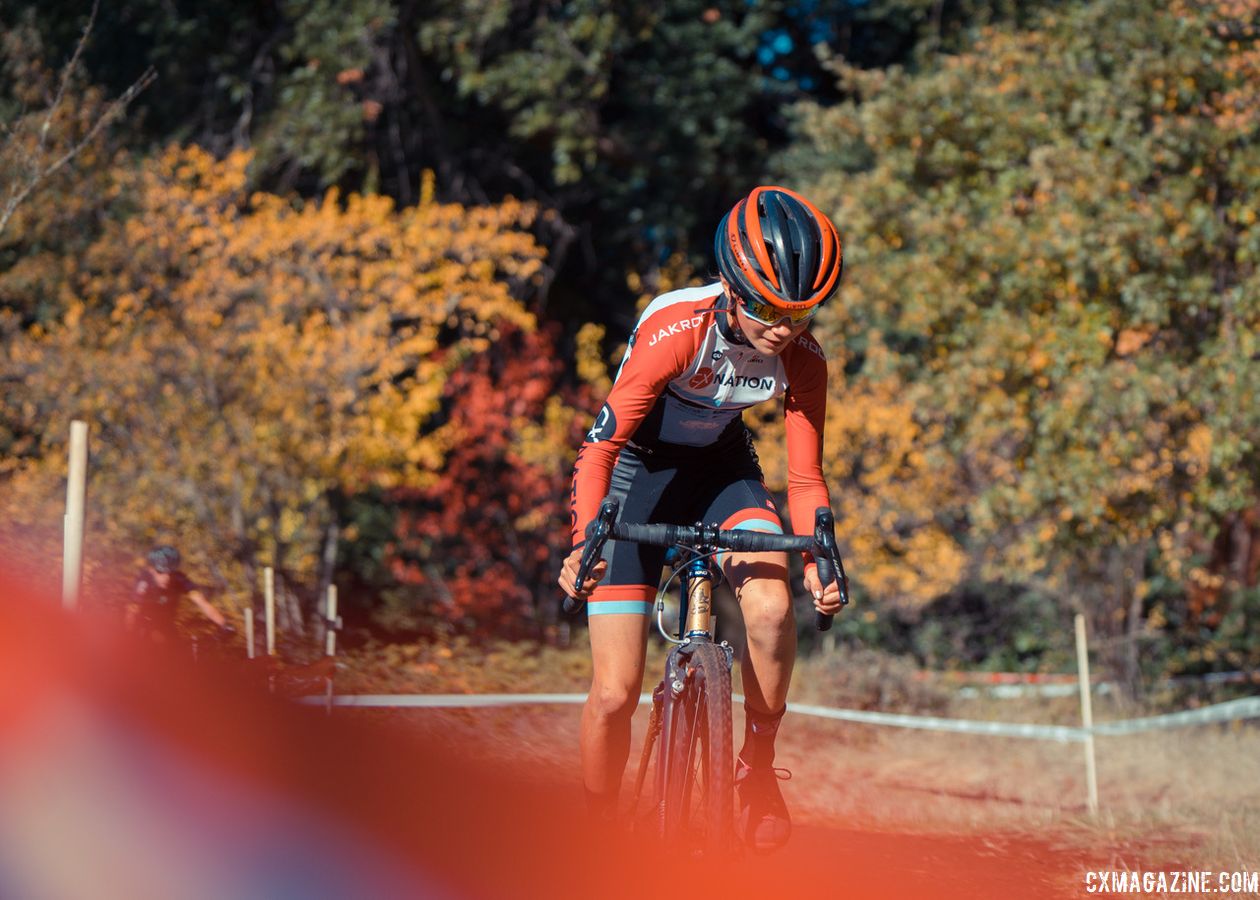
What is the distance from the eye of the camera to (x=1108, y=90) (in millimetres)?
12430

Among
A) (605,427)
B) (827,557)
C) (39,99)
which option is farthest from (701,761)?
(39,99)

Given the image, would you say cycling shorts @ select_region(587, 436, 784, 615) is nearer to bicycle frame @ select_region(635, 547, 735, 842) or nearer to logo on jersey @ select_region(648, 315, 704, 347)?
bicycle frame @ select_region(635, 547, 735, 842)

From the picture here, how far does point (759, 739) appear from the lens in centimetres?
487

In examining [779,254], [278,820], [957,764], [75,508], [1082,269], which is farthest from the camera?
[957,764]

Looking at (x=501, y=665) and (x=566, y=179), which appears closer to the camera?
(x=501, y=665)

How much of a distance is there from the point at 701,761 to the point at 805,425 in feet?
4.47

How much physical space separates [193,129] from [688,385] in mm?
13943

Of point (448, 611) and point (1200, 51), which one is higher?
point (1200, 51)

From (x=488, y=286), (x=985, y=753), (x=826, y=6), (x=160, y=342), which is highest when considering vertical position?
(x=826, y=6)

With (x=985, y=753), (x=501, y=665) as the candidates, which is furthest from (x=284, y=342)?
(x=985, y=753)

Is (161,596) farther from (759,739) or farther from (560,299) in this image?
(560,299)

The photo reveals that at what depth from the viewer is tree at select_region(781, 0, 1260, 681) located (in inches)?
456

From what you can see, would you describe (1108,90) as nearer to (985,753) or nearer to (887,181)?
(887,181)

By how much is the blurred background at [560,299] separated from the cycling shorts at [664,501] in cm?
577
